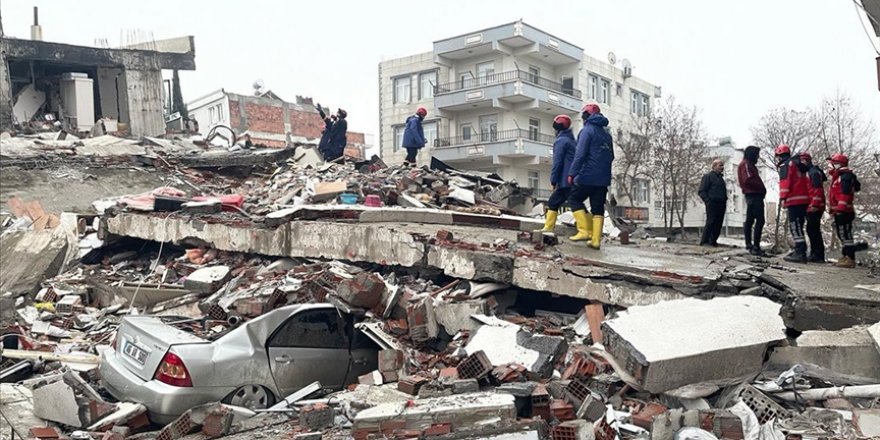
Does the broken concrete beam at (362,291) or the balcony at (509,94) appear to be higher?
the balcony at (509,94)

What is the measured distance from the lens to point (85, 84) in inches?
1056

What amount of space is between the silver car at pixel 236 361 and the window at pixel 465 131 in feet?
103

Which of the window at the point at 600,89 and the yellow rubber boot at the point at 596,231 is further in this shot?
the window at the point at 600,89

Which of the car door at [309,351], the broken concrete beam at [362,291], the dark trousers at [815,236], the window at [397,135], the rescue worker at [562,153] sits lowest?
the car door at [309,351]

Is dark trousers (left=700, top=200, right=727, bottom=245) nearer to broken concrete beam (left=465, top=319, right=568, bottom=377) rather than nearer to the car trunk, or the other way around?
broken concrete beam (left=465, top=319, right=568, bottom=377)

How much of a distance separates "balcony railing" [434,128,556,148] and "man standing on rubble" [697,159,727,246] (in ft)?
82.2

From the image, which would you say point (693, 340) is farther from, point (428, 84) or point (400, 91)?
point (400, 91)

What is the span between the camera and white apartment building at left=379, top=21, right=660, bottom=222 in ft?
114

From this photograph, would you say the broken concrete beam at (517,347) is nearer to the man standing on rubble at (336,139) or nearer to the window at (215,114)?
the man standing on rubble at (336,139)

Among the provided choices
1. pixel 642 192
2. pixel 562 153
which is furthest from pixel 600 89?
pixel 562 153

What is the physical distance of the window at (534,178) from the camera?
1444 inches

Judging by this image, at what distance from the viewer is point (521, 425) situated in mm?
4039

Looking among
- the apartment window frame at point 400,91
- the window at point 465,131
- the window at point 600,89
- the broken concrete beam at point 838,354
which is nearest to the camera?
the broken concrete beam at point 838,354

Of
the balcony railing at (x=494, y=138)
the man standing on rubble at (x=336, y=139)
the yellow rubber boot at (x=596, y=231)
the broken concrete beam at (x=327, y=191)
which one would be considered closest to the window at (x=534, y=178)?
the balcony railing at (x=494, y=138)
